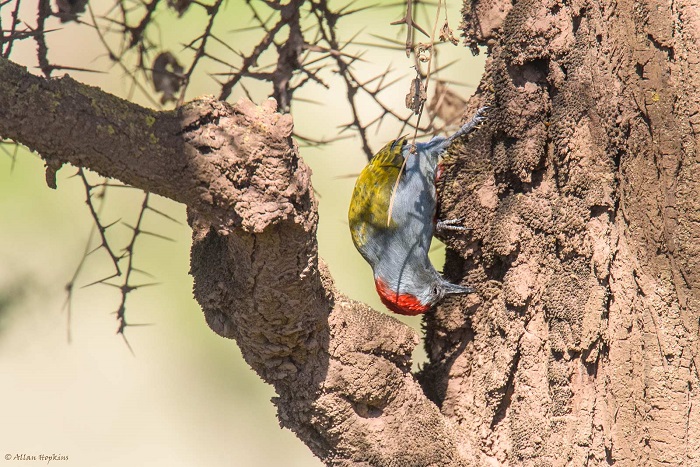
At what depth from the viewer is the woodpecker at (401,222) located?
306cm

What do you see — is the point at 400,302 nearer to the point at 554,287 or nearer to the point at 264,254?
the point at 554,287

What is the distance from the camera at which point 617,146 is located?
242 centimetres

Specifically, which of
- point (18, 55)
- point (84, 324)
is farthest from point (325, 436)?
point (18, 55)

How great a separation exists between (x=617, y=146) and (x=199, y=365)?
554 cm

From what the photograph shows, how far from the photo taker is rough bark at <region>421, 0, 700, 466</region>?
7.86ft

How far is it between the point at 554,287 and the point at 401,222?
2.93 ft

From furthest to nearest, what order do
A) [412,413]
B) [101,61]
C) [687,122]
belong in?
[101,61] → [412,413] → [687,122]

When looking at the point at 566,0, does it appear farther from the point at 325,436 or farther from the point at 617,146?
the point at 325,436

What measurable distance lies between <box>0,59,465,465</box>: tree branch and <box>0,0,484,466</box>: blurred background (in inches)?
158

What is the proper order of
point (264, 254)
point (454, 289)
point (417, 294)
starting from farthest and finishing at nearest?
1. point (417, 294)
2. point (454, 289)
3. point (264, 254)

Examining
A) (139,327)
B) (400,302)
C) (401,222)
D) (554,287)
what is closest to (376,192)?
(401,222)

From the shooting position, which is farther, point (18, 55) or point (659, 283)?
point (18, 55)

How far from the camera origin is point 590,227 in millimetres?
2432

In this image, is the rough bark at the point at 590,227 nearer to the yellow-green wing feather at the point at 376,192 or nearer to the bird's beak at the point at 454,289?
the bird's beak at the point at 454,289
